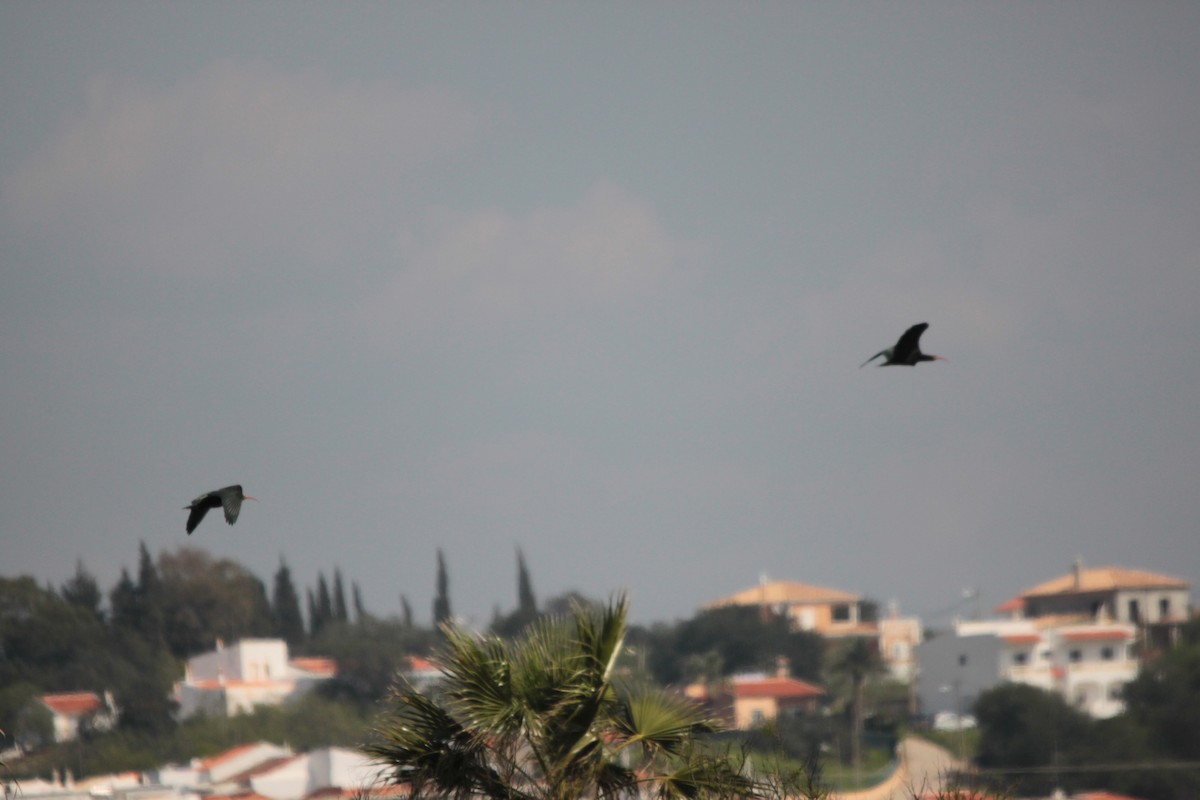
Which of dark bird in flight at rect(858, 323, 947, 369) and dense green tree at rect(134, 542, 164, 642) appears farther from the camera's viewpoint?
dense green tree at rect(134, 542, 164, 642)

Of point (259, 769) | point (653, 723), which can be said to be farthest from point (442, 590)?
point (653, 723)

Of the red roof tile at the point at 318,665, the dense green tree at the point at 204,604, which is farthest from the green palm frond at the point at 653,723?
the dense green tree at the point at 204,604

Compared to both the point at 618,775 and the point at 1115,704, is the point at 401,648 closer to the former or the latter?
the point at 1115,704

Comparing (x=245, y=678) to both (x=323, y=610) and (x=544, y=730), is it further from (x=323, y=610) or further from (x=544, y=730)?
(x=544, y=730)

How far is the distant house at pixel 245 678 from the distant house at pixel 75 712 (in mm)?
4230

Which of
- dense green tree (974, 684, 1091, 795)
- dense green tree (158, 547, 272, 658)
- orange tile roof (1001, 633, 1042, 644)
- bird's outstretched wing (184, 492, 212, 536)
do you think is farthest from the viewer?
dense green tree (158, 547, 272, 658)

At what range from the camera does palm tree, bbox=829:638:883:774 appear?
8991 centimetres

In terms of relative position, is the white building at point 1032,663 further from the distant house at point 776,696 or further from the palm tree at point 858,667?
the distant house at point 776,696

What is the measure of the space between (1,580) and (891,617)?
57.5 meters

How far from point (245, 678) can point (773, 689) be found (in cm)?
3233

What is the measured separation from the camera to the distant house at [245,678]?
10338cm

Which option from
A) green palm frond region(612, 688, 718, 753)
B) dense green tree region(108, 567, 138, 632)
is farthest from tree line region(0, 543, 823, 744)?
green palm frond region(612, 688, 718, 753)

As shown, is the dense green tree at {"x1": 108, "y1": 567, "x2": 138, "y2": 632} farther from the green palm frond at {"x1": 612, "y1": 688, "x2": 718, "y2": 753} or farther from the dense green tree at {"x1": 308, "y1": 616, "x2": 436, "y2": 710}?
the green palm frond at {"x1": 612, "y1": 688, "x2": 718, "y2": 753}

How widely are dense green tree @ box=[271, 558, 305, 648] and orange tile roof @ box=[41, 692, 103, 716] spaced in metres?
19.7
